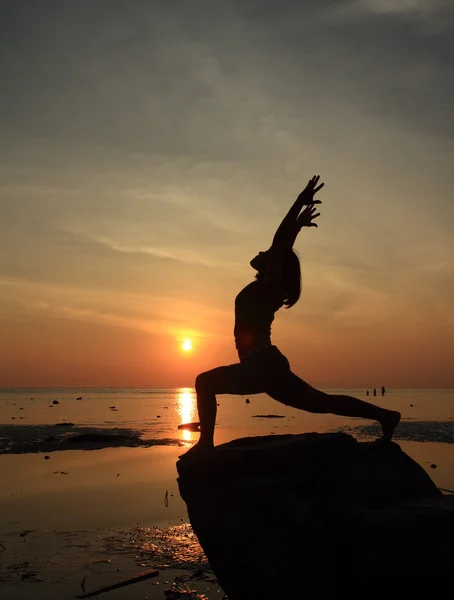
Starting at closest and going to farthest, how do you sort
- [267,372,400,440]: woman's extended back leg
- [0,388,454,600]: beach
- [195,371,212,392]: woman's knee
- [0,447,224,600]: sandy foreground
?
[267,372,400,440]: woman's extended back leg → [195,371,212,392]: woman's knee → [0,447,224,600]: sandy foreground → [0,388,454,600]: beach

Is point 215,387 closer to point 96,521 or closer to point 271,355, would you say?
point 271,355

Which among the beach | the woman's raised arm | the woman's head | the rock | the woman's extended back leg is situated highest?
the woman's raised arm

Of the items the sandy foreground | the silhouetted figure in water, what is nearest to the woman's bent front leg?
the silhouetted figure in water

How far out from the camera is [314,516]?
6.42m

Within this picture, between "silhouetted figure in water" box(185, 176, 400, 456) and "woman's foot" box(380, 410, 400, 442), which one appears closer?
"silhouetted figure in water" box(185, 176, 400, 456)

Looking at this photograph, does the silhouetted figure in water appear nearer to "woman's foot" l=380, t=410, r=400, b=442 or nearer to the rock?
"woman's foot" l=380, t=410, r=400, b=442

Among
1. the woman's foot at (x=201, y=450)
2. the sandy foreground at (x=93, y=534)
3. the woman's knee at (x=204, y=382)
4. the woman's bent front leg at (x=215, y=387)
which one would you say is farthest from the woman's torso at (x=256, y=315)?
the sandy foreground at (x=93, y=534)

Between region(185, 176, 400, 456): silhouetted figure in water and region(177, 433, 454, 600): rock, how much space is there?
1.43 ft

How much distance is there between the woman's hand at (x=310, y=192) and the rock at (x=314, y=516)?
2.89 metres

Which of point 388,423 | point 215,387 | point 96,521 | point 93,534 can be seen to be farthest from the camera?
point 96,521

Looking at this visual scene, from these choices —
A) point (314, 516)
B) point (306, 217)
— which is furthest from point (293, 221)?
point (314, 516)

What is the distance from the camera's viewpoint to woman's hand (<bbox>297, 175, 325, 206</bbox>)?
741cm

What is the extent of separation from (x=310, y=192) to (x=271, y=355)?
2.04 metres

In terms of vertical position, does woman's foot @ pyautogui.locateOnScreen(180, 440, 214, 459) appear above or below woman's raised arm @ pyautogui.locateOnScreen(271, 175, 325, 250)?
below
